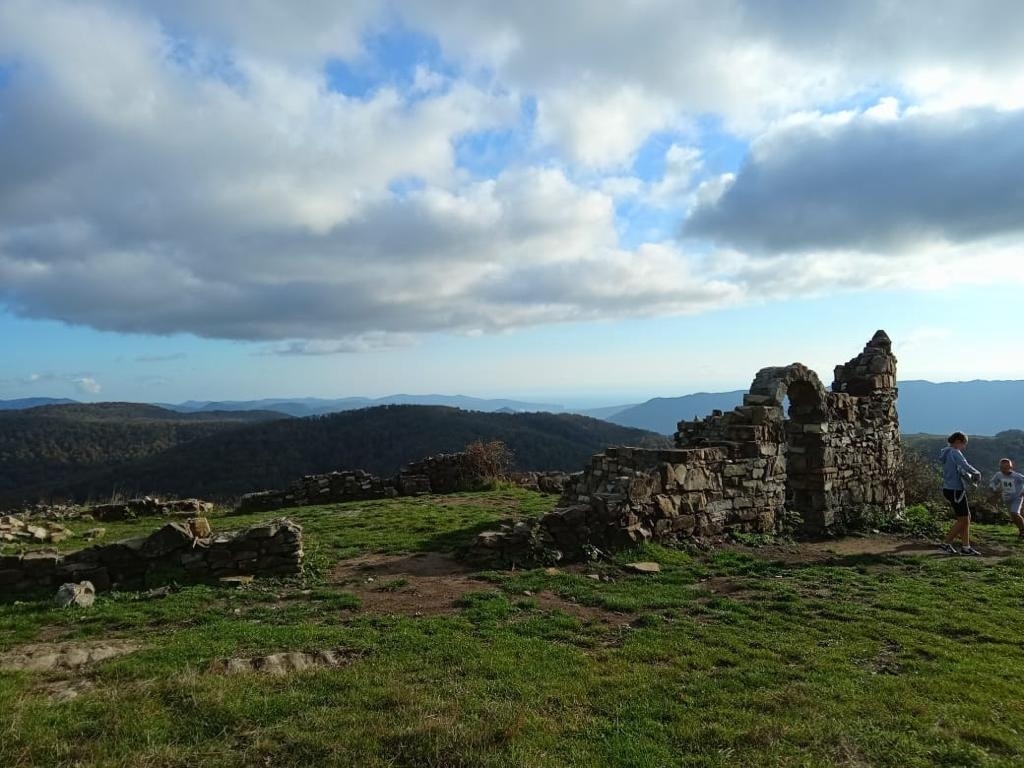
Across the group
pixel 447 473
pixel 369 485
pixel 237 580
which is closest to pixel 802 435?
pixel 237 580

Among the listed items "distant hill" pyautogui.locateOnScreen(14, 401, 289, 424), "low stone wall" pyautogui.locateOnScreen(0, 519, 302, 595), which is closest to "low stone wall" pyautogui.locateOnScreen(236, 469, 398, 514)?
"low stone wall" pyautogui.locateOnScreen(0, 519, 302, 595)

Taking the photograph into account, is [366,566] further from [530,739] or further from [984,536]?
[984,536]

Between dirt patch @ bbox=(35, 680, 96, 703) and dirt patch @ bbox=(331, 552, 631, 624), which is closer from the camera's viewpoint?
dirt patch @ bbox=(35, 680, 96, 703)

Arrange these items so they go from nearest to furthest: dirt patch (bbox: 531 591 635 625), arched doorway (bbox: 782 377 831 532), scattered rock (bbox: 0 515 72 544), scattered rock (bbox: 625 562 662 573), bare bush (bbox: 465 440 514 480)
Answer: dirt patch (bbox: 531 591 635 625)
scattered rock (bbox: 625 562 662 573)
arched doorway (bbox: 782 377 831 532)
scattered rock (bbox: 0 515 72 544)
bare bush (bbox: 465 440 514 480)

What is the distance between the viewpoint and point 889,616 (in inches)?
326

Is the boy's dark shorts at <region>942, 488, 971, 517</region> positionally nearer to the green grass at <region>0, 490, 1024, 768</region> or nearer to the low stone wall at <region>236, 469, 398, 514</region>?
the green grass at <region>0, 490, 1024, 768</region>

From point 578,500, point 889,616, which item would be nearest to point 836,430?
point 578,500

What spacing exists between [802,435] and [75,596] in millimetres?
14843

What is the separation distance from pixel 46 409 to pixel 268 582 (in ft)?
397

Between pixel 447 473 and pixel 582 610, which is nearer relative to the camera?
pixel 582 610

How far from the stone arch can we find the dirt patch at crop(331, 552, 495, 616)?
830 centimetres

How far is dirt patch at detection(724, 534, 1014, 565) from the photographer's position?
12.1 metres

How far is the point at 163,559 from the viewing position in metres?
9.97

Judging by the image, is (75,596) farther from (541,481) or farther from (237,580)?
Result: (541,481)
